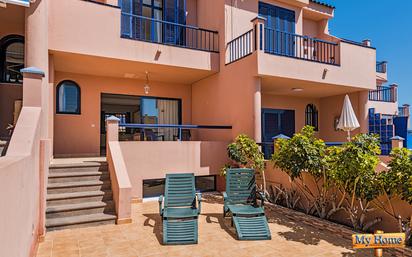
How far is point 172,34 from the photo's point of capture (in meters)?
11.9

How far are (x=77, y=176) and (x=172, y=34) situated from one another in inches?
294

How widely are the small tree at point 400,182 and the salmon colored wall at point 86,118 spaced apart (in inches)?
398

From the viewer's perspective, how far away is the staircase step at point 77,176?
7.20 meters

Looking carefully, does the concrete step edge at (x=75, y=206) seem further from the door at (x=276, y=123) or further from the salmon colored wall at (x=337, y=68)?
the door at (x=276, y=123)

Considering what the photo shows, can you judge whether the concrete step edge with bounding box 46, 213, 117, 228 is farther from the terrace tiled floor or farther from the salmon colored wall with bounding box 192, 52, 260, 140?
the salmon colored wall with bounding box 192, 52, 260, 140

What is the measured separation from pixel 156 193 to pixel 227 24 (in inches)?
290

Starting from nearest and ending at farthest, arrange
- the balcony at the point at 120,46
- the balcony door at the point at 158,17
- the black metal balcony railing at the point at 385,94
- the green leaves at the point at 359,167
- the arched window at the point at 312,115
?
the green leaves at the point at 359,167 < the balcony at the point at 120,46 < the balcony door at the point at 158,17 < the arched window at the point at 312,115 < the black metal balcony railing at the point at 385,94

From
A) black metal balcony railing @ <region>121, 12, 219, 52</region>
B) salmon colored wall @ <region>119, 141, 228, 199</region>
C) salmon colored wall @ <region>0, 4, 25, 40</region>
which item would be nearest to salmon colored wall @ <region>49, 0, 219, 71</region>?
salmon colored wall @ <region>0, 4, 25, 40</region>

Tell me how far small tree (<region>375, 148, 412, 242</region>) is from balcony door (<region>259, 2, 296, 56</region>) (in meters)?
7.78

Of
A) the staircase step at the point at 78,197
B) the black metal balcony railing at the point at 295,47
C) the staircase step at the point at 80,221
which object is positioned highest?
the black metal balcony railing at the point at 295,47

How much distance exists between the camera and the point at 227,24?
1082 cm

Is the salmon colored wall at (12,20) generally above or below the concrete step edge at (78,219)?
above

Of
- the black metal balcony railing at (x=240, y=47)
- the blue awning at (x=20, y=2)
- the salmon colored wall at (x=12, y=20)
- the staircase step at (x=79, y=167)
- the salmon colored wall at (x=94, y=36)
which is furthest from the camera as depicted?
the black metal balcony railing at (x=240, y=47)

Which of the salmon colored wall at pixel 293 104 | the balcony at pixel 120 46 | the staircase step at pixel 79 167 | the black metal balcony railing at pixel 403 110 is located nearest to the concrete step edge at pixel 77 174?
the staircase step at pixel 79 167
